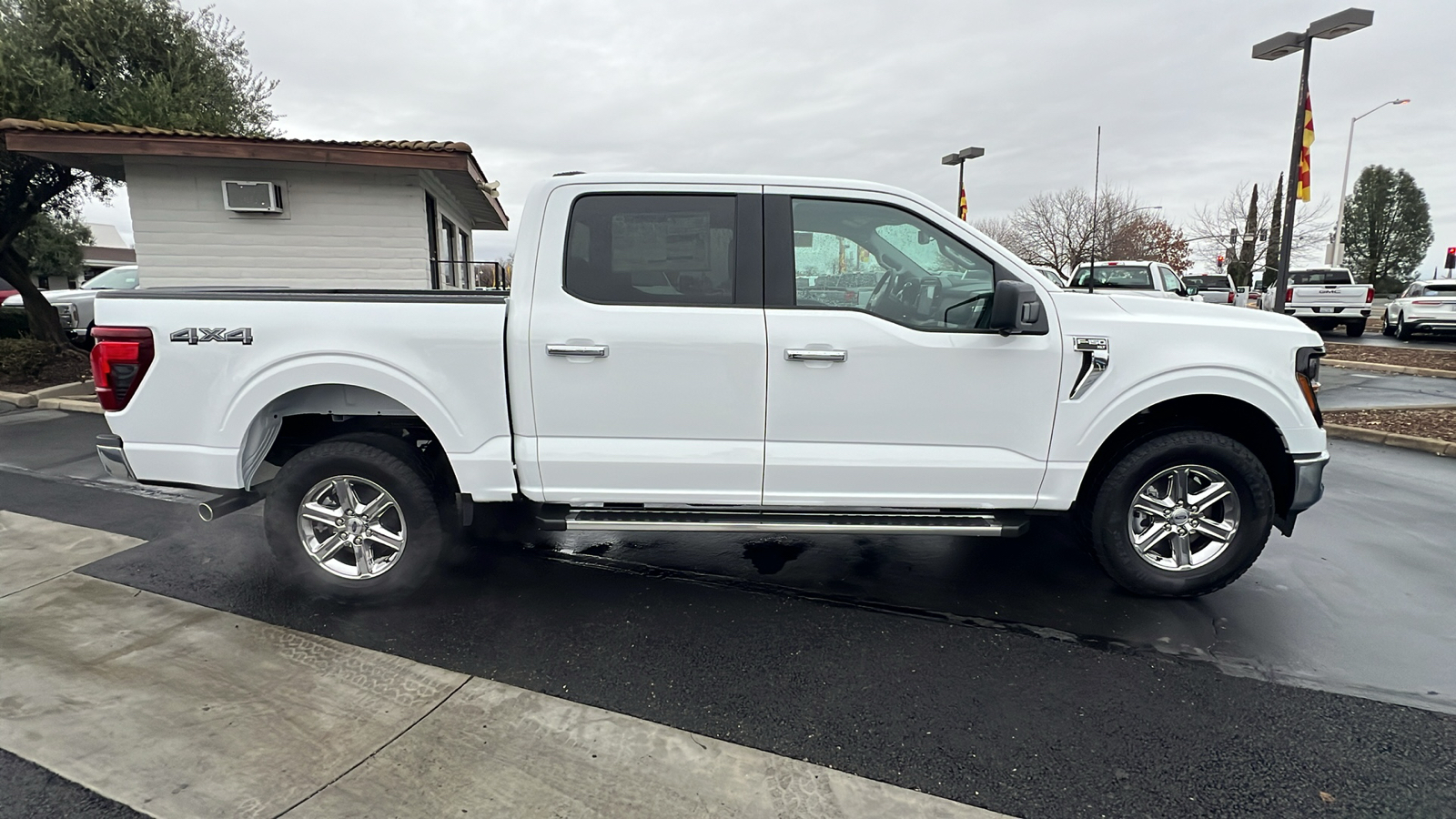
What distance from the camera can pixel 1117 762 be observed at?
251 centimetres

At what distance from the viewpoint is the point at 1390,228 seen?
47.9 meters

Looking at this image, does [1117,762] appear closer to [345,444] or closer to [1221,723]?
[1221,723]

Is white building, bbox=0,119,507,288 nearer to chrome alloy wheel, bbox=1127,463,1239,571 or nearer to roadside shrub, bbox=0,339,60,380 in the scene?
roadside shrub, bbox=0,339,60,380

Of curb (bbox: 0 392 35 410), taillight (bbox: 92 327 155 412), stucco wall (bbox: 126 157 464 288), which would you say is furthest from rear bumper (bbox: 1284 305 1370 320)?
curb (bbox: 0 392 35 410)

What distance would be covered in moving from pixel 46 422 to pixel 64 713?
7739 mm

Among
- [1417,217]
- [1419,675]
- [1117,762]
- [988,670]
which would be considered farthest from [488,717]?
[1417,217]

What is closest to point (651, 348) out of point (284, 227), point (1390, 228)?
point (284, 227)

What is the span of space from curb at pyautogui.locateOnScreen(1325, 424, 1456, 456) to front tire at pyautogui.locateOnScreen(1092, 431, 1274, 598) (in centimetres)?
479

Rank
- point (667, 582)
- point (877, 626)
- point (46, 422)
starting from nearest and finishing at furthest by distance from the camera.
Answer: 1. point (877, 626)
2. point (667, 582)
3. point (46, 422)

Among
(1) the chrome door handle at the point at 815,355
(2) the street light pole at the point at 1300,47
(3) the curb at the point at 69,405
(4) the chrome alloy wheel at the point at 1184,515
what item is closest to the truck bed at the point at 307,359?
(1) the chrome door handle at the point at 815,355

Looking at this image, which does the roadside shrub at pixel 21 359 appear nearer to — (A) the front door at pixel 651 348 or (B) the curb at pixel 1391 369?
(A) the front door at pixel 651 348

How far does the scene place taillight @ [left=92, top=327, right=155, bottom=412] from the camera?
3.37 m

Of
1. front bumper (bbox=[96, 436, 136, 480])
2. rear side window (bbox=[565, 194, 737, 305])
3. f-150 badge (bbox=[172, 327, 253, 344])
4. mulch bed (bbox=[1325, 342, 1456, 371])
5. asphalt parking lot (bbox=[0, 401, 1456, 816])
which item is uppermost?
rear side window (bbox=[565, 194, 737, 305])

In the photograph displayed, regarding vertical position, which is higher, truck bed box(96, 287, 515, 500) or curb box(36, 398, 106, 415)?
truck bed box(96, 287, 515, 500)
